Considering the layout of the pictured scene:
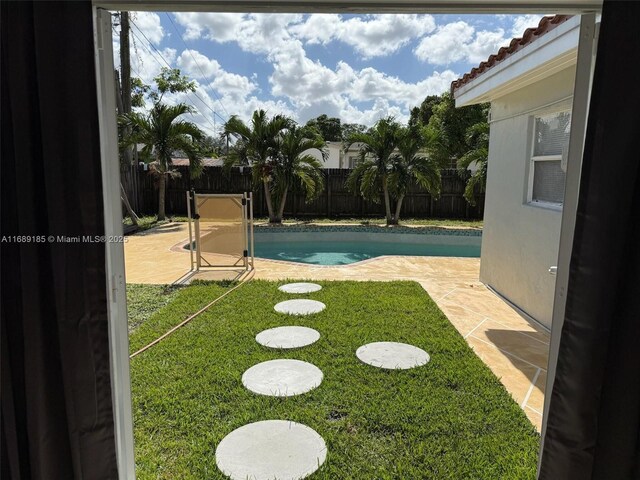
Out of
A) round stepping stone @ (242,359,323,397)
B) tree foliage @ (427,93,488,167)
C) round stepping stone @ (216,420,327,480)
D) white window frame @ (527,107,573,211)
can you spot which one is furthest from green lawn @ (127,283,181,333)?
tree foliage @ (427,93,488,167)

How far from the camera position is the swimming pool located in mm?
11578

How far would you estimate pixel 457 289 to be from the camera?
20.8 feet

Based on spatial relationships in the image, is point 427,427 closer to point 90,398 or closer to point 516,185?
point 90,398

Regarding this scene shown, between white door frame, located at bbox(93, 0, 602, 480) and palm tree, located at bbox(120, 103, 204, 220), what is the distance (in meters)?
11.4

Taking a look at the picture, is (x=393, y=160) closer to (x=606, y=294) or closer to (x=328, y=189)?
(x=328, y=189)

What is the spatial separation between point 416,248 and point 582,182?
34.9 ft

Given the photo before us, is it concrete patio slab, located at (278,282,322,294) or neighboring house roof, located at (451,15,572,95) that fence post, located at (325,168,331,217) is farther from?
concrete patio slab, located at (278,282,322,294)

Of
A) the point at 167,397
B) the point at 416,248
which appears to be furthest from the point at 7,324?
the point at 416,248

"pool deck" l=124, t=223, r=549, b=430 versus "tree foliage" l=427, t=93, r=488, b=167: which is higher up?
"tree foliage" l=427, t=93, r=488, b=167

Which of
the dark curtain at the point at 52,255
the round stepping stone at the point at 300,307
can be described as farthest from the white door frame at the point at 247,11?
the round stepping stone at the point at 300,307

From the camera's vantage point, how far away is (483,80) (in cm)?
538

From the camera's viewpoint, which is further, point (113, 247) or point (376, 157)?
point (376, 157)

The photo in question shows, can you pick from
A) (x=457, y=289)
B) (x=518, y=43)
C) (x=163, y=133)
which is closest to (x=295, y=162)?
(x=163, y=133)

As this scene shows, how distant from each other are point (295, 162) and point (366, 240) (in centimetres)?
324
